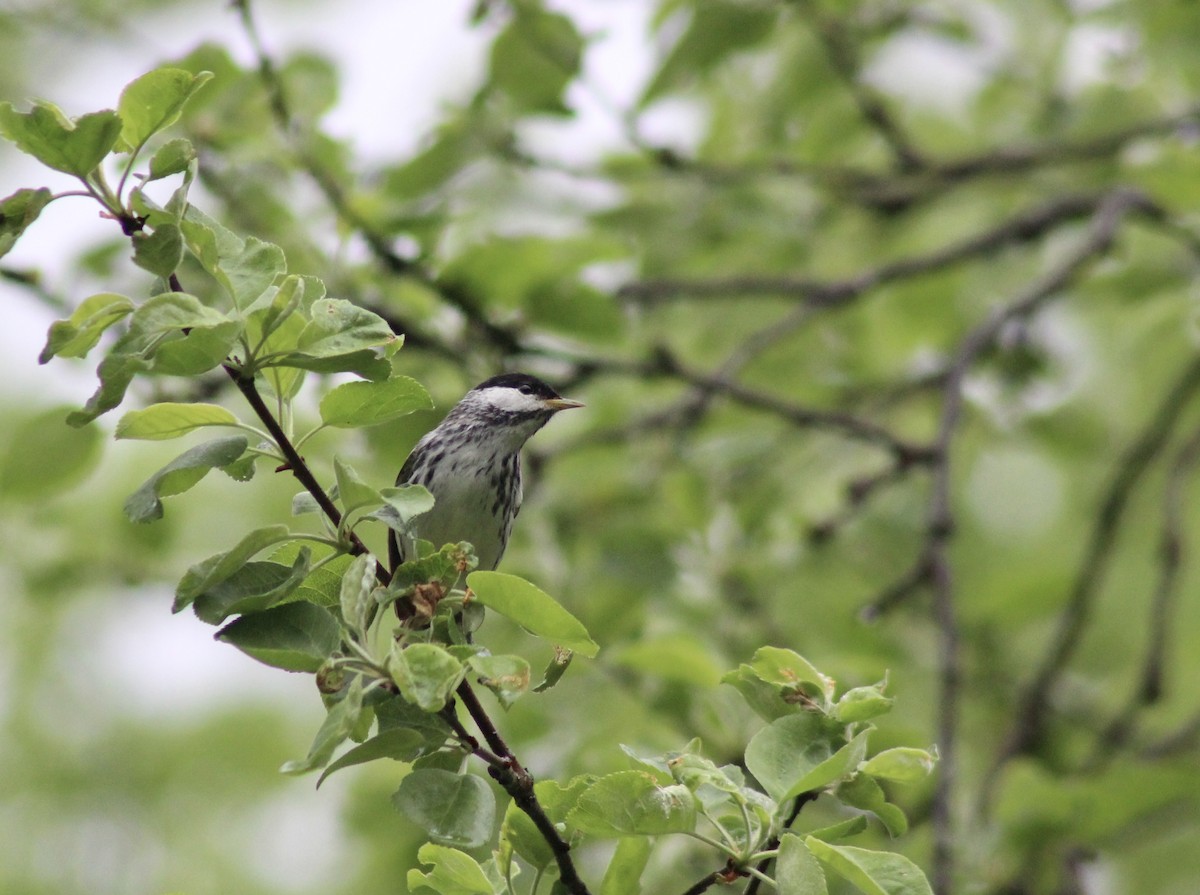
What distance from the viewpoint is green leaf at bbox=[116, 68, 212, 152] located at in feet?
6.46

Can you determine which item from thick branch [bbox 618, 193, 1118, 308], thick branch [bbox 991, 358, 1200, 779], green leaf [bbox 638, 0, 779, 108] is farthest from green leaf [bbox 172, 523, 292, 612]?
thick branch [bbox 991, 358, 1200, 779]

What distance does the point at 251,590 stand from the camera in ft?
6.42

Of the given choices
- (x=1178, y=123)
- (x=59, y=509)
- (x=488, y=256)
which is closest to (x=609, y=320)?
(x=488, y=256)

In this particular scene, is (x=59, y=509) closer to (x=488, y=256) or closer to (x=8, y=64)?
(x=488, y=256)

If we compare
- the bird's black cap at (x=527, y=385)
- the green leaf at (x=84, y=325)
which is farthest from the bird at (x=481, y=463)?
the green leaf at (x=84, y=325)

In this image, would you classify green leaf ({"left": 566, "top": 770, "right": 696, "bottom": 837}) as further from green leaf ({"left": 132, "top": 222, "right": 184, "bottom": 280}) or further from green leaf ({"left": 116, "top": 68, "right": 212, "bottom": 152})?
green leaf ({"left": 116, "top": 68, "right": 212, "bottom": 152})

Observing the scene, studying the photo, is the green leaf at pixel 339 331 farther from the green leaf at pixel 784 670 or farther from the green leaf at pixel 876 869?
the green leaf at pixel 876 869

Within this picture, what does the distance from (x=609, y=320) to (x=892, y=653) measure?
1775 mm

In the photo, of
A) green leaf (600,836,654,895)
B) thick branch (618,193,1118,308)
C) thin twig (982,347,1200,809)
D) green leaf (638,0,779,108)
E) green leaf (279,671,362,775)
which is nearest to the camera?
green leaf (279,671,362,775)

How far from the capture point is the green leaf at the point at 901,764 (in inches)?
79.8

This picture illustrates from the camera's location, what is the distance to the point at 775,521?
19.0 feet

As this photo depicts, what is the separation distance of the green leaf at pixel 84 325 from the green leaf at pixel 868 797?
1271 mm

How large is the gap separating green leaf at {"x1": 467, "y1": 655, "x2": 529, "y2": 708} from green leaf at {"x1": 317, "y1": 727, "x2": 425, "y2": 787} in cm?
13

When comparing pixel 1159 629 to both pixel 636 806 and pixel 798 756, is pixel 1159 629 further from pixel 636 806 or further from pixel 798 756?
pixel 636 806
